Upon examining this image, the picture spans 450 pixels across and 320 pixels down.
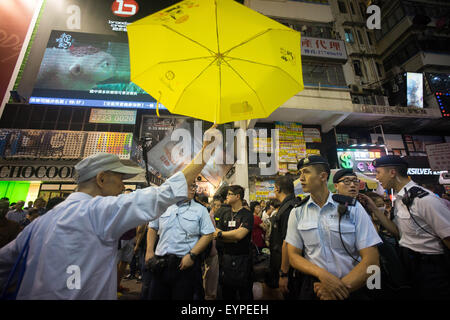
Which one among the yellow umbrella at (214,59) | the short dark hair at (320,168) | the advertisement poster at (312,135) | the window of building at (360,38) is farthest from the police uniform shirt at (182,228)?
the window of building at (360,38)

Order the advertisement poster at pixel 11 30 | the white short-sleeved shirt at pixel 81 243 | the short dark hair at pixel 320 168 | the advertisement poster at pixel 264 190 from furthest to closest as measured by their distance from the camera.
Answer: the advertisement poster at pixel 264 190 → the short dark hair at pixel 320 168 → the advertisement poster at pixel 11 30 → the white short-sleeved shirt at pixel 81 243

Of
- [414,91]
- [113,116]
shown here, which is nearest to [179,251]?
[113,116]

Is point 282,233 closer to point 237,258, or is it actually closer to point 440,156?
point 237,258

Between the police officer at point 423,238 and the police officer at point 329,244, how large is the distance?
1.01 metres

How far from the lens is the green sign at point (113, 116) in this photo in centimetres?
1503

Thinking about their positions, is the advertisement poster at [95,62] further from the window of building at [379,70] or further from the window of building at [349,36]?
the window of building at [379,70]

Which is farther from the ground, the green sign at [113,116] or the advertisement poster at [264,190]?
the green sign at [113,116]

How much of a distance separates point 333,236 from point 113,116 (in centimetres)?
1727

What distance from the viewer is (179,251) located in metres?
2.49

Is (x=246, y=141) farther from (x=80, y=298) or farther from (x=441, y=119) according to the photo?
(x=441, y=119)

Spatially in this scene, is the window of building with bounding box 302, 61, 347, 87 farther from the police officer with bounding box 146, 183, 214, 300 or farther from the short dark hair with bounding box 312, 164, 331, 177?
the police officer with bounding box 146, 183, 214, 300
